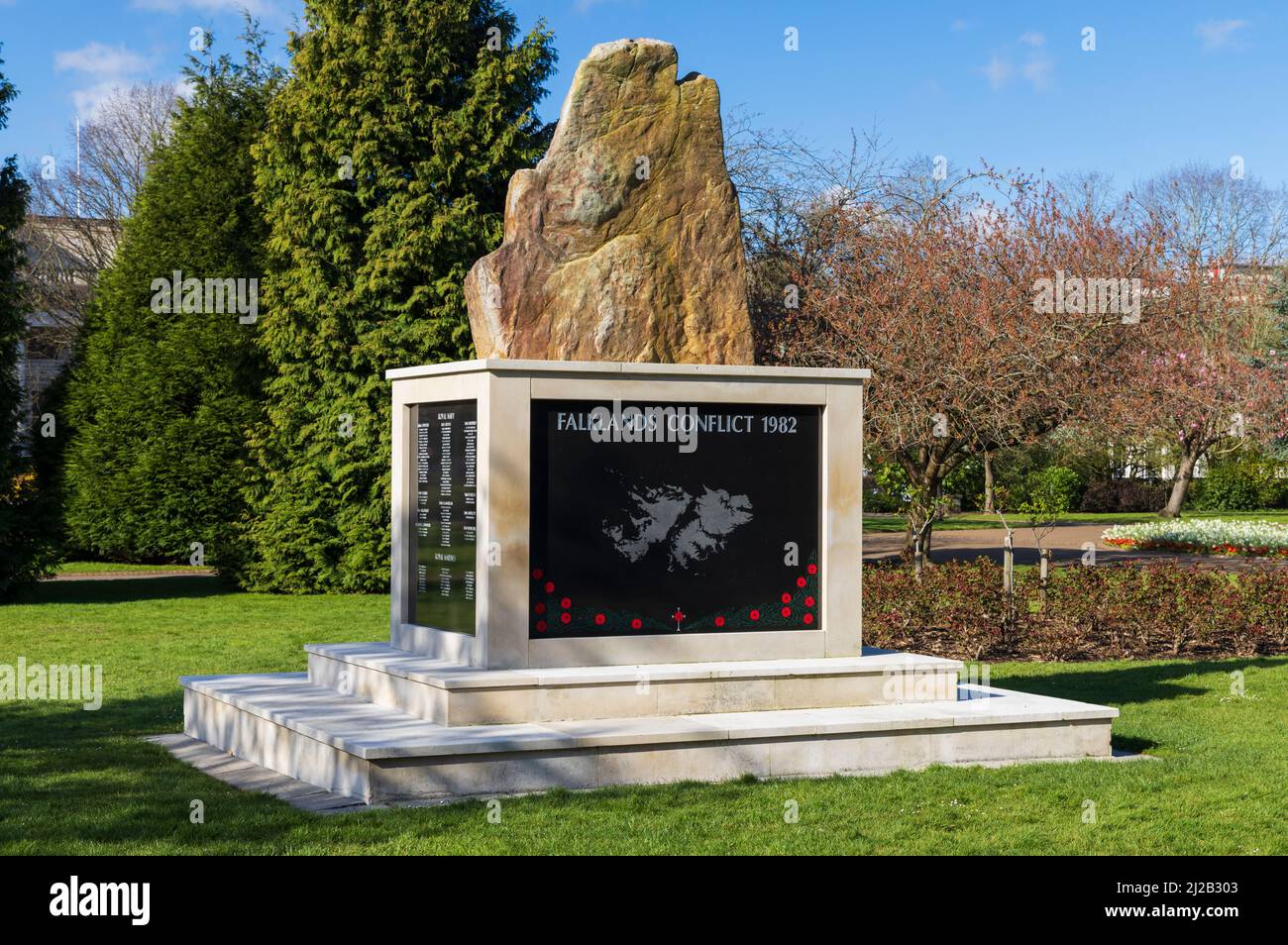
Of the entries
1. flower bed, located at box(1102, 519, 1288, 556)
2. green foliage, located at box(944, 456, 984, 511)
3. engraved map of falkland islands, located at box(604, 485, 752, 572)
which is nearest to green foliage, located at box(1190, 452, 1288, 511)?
green foliage, located at box(944, 456, 984, 511)

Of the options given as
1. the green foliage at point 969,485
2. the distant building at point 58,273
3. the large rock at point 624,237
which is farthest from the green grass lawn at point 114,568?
the green foliage at point 969,485

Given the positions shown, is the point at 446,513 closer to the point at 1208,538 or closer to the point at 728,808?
the point at 728,808

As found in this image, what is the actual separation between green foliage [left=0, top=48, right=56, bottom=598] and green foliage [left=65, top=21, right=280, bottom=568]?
10.0ft

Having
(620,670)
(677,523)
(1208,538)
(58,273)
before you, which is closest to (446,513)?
(677,523)

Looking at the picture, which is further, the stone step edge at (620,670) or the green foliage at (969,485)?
the green foliage at (969,485)

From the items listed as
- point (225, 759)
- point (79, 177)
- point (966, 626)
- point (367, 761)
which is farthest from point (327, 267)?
point (79, 177)

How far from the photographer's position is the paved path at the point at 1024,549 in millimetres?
27328

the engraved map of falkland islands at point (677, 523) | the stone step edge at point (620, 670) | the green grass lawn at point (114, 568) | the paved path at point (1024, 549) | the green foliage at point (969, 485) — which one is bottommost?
the green grass lawn at point (114, 568)

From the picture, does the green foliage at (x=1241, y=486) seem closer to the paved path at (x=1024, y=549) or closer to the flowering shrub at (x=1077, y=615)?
the paved path at (x=1024, y=549)

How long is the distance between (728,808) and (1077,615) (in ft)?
30.9

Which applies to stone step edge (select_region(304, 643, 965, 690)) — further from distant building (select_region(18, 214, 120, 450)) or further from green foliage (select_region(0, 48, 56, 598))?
distant building (select_region(18, 214, 120, 450))

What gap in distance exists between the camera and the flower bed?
98.1 feet

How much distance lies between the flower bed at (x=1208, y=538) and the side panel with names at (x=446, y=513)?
23.5 meters

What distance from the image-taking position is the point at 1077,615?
16062 mm
